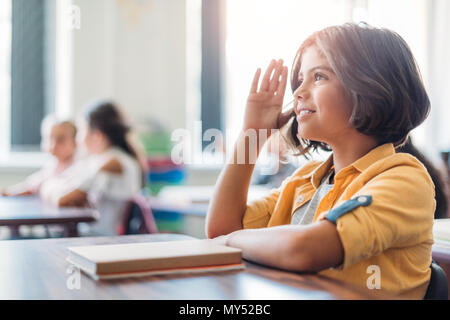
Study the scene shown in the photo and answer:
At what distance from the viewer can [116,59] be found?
17.4ft

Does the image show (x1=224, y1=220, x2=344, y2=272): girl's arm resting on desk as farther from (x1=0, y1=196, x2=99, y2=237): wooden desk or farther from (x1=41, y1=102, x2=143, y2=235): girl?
(x1=41, y1=102, x2=143, y2=235): girl

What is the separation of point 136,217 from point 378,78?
206 cm

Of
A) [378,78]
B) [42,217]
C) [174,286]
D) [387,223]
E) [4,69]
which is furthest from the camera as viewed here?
[4,69]

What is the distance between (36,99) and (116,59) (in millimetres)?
Answer: 839

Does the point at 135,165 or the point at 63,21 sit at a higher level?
the point at 63,21

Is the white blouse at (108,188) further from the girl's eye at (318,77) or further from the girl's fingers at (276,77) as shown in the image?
the girl's eye at (318,77)

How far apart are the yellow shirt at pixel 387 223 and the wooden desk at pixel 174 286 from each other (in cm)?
10

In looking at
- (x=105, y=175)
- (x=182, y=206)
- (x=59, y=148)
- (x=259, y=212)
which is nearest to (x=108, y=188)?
(x=105, y=175)

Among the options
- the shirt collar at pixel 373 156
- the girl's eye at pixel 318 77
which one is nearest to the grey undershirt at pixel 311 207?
the shirt collar at pixel 373 156

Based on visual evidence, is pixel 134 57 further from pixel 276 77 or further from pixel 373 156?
pixel 373 156

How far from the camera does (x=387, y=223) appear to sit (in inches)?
34.7

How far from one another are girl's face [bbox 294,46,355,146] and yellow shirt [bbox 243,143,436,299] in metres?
0.10
